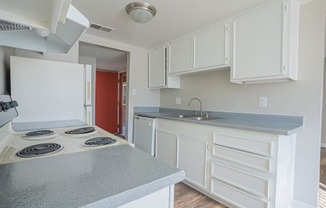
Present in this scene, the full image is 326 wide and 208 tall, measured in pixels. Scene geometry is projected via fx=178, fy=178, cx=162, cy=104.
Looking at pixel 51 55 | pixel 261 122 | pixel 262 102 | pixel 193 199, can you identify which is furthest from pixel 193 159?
pixel 51 55

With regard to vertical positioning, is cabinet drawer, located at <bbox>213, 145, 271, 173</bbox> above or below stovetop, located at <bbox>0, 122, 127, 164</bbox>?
below

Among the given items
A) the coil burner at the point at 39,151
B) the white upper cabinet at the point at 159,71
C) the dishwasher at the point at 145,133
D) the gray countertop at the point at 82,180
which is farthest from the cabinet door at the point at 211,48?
the coil burner at the point at 39,151

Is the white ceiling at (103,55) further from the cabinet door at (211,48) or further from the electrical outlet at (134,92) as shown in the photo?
the cabinet door at (211,48)

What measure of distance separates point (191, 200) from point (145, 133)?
131 centimetres

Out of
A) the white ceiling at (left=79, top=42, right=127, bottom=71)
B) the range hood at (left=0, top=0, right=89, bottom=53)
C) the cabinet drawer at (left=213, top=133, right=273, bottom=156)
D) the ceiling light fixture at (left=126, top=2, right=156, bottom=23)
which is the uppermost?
the white ceiling at (left=79, top=42, right=127, bottom=71)

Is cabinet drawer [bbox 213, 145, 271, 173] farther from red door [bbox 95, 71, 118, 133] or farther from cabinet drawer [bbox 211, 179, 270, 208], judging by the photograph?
Result: red door [bbox 95, 71, 118, 133]

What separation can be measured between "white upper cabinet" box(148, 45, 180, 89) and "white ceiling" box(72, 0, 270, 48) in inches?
12.9

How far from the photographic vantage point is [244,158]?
164 cm

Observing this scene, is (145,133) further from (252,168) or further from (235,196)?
(252,168)

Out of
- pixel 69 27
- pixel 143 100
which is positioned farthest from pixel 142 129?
pixel 69 27

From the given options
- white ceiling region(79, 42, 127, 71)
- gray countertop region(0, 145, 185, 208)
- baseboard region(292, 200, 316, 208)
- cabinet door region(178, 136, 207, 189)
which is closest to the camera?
gray countertop region(0, 145, 185, 208)

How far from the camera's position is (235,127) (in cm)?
169

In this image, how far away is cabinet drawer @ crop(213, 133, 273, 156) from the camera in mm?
1498

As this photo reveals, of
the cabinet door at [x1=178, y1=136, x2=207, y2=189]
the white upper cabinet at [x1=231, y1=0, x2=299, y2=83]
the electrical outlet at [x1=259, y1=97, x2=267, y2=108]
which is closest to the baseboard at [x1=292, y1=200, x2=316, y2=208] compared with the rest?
the cabinet door at [x1=178, y1=136, x2=207, y2=189]
